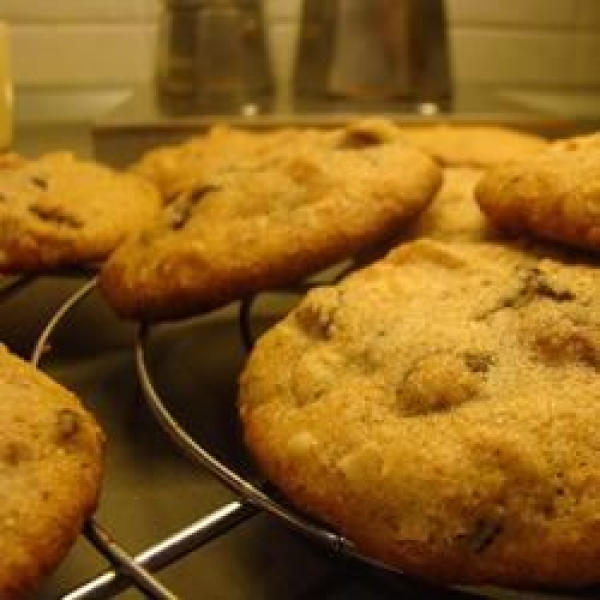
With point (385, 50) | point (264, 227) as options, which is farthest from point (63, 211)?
point (385, 50)

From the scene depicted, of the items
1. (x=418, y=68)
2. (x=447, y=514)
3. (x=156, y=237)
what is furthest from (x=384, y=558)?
(x=418, y=68)

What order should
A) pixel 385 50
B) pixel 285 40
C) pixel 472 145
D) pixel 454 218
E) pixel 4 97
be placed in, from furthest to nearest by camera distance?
pixel 285 40 < pixel 385 50 < pixel 4 97 < pixel 472 145 < pixel 454 218

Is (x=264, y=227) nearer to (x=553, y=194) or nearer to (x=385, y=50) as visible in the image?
(x=553, y=194)

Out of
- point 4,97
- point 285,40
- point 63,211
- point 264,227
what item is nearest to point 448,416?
point 264,227

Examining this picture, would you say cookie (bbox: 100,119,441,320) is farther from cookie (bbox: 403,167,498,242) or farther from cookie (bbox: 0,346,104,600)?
cookie (bbox: 0,346,104,600)

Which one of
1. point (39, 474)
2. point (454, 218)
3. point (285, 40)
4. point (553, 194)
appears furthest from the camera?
point (285, 40)

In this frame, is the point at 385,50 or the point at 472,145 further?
the point at 385,50

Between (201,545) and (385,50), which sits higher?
(385,50)
